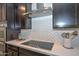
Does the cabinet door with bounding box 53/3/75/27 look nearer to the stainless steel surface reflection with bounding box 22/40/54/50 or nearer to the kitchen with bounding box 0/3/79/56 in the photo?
the kitchen with bounding box 0/3/79/56

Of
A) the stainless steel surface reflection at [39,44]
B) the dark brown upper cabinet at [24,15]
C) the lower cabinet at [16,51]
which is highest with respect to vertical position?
the dark brown upper cabinet at [24,15]

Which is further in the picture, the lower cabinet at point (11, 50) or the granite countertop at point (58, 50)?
the lower cabinet at point (11, 50)

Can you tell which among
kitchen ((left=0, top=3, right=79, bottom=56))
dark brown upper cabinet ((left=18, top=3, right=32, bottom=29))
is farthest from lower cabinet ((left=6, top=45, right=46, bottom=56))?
dark brown upper cabinet ((left=18, top=3, right=32, bottom=29))

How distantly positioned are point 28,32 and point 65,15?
1.41 ft

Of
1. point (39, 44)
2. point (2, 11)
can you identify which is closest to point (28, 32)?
point (39, 44)

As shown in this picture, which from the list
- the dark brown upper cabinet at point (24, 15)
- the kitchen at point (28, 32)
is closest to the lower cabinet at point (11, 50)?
the kitchen at point (28, 32)

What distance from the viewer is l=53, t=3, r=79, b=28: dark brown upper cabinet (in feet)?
4.09

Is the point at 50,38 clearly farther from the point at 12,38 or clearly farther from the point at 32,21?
the point at 12,38

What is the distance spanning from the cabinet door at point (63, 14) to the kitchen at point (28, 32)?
0.17ft

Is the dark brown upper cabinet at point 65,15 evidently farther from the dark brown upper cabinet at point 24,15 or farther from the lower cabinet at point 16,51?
the lower cabinet at point 16,51

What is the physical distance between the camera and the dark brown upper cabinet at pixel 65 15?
1246 mm

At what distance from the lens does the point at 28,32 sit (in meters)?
1.31

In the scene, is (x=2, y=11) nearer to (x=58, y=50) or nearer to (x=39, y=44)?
(x=39, y=44)

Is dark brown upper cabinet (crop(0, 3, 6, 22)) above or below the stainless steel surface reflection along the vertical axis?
above
